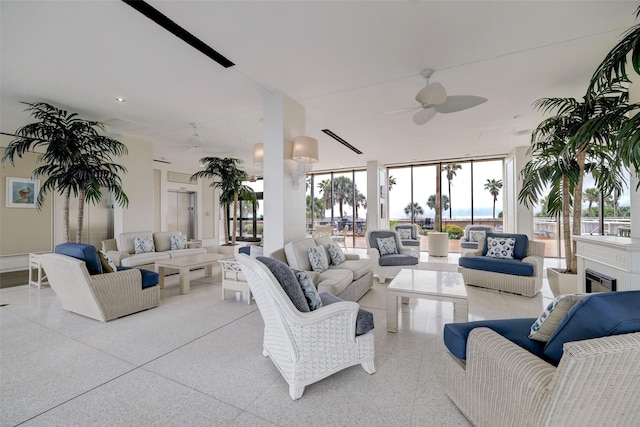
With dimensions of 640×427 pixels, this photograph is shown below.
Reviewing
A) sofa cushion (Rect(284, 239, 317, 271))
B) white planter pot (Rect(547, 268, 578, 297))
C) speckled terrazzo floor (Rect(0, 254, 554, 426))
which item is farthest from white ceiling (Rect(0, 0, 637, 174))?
speckled terrazzo floor (Rect(0, 254, 554, 426))

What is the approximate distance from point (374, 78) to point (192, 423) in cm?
372

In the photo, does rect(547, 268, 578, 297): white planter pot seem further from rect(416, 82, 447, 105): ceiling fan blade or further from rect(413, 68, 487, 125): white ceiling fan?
rect(416, 82, 447, 105): ceiling fan blade

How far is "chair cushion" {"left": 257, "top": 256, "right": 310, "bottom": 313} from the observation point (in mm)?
1964

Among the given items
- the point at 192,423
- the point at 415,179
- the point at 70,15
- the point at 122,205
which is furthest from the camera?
the point at 415,179

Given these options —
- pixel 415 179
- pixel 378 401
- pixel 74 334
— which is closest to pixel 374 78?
pixel 378 401

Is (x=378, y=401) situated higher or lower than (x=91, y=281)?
lower

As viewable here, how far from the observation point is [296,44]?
2672 mm

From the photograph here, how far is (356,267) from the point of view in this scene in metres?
4.02

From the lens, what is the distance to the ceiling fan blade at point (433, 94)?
2817 millimetres

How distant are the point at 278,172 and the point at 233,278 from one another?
67.4 inches

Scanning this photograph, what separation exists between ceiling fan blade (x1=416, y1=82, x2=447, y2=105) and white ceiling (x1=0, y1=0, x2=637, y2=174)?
35cm

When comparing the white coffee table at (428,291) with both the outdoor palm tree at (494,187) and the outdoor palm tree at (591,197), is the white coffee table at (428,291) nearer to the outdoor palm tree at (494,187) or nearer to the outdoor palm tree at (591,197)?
the outdoor palm tree at (591,197)

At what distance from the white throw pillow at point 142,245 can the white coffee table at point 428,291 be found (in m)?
4.97

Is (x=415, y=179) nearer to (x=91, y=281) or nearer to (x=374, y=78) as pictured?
(x=374, y=78)
